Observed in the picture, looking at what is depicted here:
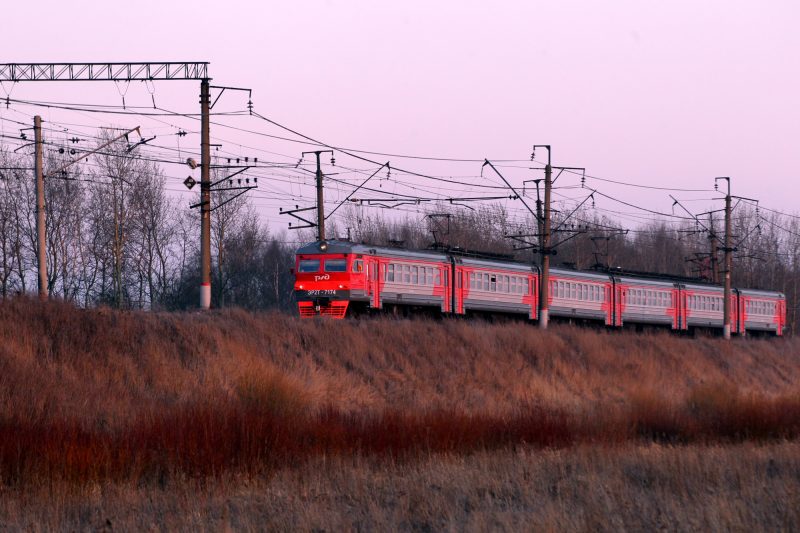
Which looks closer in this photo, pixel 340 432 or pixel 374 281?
pixel 340 432

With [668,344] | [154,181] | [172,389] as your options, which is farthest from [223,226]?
[172,389]

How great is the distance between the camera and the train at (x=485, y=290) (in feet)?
110

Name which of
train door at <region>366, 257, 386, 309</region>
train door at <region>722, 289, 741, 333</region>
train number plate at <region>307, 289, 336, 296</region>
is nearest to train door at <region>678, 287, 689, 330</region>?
train door at <region>722, 289, 741, 333</region>

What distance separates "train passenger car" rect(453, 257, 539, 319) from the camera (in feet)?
124

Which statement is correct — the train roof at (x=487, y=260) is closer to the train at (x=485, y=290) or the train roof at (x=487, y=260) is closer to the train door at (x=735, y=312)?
the train at (x=485, y=290)

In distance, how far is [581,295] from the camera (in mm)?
45531

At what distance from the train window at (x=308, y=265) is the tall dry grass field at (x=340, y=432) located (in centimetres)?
459

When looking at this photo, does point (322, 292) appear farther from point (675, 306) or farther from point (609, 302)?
point (675, 306)

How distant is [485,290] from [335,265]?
807 cm

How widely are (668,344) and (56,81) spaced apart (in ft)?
85.5

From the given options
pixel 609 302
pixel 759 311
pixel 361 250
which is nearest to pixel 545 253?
pixel 361 250

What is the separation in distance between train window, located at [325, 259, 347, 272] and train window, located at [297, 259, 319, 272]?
1.90 ft

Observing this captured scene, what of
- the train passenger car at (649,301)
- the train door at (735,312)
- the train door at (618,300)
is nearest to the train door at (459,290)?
the train door at (618,300)

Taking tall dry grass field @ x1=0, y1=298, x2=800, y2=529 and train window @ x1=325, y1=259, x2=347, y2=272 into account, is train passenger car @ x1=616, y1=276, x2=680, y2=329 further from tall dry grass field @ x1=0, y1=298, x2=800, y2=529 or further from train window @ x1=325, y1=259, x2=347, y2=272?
train window @ x1=325, y1=259, x2=347, y2=272
